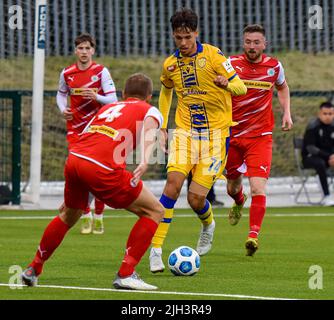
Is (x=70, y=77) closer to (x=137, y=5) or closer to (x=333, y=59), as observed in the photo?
(x=137, y=5)

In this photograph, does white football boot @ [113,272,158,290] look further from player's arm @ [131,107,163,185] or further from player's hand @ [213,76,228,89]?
player's hand @ [213,76,228,89]

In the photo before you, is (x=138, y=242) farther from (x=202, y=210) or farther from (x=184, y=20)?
(x=202, y=210)

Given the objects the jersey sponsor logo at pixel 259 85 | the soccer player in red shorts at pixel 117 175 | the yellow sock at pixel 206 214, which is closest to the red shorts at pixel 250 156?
the jersey sponsor logo at pixel 259 85

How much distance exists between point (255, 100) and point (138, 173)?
4.08m

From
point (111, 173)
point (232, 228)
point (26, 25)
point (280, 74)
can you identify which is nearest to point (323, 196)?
point (232, 228)

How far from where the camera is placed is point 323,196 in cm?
2014

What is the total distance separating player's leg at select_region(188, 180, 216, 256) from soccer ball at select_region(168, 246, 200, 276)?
127 cm

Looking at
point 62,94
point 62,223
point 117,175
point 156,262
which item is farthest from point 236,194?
point 117,175

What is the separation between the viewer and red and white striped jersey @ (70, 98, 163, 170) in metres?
8.90

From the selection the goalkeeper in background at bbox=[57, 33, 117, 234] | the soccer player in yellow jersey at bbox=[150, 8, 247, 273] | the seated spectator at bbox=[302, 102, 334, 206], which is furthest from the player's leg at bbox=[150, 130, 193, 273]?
the seated spectator at bbox=[302, 102, 334, 206]

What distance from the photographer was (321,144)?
1998cm

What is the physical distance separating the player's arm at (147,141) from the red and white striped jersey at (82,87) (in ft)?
17.7

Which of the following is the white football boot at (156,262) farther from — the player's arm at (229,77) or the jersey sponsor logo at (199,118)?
the player's arm at (229,77)
